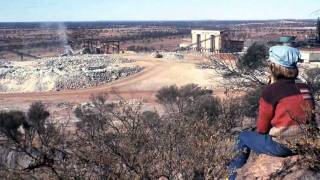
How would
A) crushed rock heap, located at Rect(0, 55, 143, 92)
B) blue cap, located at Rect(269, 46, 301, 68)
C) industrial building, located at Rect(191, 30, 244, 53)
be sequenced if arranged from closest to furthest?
1. blue cap, located at Rect(269, 46, 301, 68)
2. crushed rock heap, located at Rect(0, 55, 143, 92)
3. industrial building, located at Rect(191, 30, 244, 53)

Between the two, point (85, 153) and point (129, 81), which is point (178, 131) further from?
point (129, 81)

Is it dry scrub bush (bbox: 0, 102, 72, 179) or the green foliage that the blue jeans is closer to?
dry scrub bush (bbox: 0, 102, 72, 179)

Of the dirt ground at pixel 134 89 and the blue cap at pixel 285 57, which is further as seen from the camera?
the dirt ground at pixel 134 89

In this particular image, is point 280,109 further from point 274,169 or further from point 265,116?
point 274,169

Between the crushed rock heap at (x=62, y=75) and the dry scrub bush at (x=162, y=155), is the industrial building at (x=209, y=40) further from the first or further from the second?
the dry scrub bush at (x=162, y=155)

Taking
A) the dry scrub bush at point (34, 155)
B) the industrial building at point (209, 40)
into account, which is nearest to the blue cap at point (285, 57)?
the dry scrub bush at point (34, 155)

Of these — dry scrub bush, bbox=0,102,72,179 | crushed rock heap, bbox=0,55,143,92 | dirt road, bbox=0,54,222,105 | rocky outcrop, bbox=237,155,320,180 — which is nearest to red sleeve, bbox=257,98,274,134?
rocky outcrop, bbox=237,155,320,180

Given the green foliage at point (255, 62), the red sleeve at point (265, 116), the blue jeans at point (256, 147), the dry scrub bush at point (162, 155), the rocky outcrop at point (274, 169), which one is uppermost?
the red sleeve at point (265, 116)

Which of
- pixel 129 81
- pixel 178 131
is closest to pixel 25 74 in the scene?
pixel 129 81
